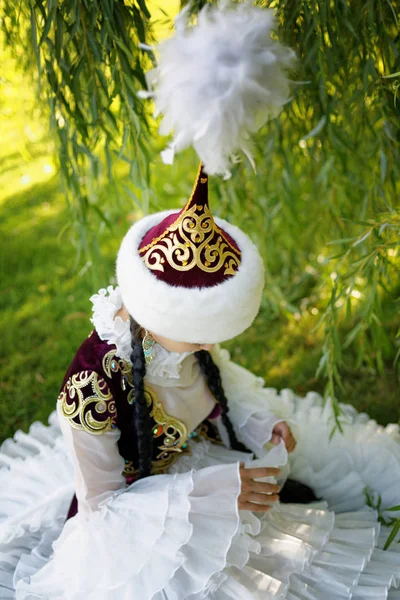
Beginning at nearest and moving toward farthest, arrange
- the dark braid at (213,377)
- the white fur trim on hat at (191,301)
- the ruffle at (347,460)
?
the white fur trim on hat at (191,301) < the dark braid at (213,377) < the ruffle at (347,460)

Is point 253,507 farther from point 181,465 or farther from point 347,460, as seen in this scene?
point 347,460

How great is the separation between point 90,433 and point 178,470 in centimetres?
32

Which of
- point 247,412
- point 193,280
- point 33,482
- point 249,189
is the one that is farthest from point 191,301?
point 249,189

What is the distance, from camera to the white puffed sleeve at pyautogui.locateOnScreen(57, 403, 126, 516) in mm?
1214

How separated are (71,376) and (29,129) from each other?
1460 millimetres

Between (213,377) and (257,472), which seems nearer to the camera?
(257,472)

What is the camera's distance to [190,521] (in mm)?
1217

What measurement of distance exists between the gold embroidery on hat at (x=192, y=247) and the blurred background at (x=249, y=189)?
0.31 m

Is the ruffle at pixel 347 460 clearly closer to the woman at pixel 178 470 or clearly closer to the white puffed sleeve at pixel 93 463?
the woman at pixel 178 470

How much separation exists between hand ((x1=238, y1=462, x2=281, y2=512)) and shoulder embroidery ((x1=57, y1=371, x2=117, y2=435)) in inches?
12.6

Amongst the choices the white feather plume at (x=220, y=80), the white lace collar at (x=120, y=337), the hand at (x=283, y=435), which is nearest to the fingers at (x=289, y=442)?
the hand at (x=283, y=435)

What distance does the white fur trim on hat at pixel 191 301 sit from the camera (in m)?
1.07

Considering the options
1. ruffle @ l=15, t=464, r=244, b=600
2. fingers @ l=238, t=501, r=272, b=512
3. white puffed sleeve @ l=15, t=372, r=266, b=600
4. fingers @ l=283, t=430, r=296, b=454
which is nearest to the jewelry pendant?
white puffed sleeve @ l=15, t=372, r=266, b=600

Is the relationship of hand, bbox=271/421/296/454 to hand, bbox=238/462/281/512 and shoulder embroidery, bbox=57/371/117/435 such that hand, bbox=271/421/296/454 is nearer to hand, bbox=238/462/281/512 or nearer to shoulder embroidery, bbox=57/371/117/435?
hand, bbox=238/462/281/512
